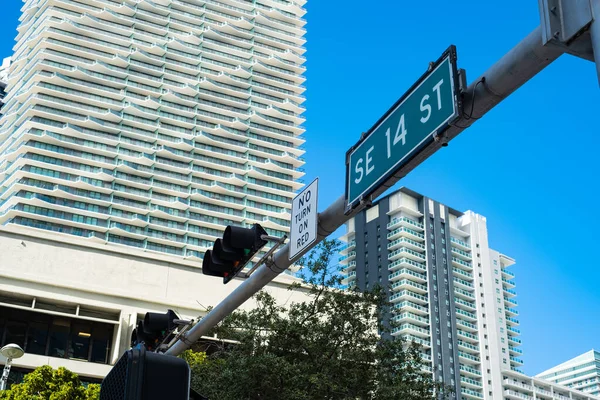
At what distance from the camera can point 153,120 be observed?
12938 cm

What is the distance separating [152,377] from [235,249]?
16.9ft

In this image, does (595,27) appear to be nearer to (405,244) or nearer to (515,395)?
(405,244)

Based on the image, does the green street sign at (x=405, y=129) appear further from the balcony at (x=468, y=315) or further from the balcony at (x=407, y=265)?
the balcony at (x=468, y=315)

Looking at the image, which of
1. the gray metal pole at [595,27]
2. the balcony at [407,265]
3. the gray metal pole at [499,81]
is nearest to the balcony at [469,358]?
the balcony at [407,265]

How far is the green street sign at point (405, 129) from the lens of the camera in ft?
17.2

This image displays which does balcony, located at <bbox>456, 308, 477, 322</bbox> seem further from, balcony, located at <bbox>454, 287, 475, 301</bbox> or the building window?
the building window

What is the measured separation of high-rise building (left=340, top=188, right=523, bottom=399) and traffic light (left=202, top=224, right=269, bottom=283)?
122 m

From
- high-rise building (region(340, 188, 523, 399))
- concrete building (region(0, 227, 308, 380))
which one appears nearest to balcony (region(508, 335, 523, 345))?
high-rise building (region(340, 188, 523, 399))

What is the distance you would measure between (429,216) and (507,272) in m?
28.9

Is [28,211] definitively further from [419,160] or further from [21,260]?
[419,160]

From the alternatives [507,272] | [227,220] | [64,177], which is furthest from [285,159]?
[507,272]

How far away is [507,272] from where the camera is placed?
161m

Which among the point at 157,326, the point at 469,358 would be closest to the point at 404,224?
the point at 469,358

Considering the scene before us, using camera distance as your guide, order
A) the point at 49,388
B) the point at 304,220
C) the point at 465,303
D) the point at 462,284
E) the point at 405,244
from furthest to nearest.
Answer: the point at 465,303 < the point at 462,284 < the point at 405,244 < the point at 49,388 < the point at 304,220
